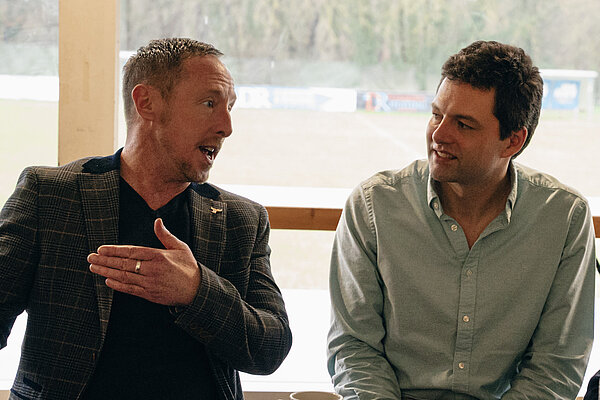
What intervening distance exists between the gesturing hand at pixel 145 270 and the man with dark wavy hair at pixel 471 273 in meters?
0.58

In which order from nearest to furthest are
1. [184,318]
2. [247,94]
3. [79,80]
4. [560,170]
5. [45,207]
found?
[184,318] → [45,207] → [79,80] → [247,94] → [560,170]

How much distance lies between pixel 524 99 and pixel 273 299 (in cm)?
86

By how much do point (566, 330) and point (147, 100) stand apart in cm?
122

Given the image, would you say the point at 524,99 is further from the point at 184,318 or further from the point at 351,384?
the point at 184,318

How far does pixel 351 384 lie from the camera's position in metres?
1.83

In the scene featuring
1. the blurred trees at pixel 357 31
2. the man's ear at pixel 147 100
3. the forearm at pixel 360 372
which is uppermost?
the blurred trees at pixel 357 31

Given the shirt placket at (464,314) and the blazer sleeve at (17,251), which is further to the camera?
the shirt placket at (464,314)

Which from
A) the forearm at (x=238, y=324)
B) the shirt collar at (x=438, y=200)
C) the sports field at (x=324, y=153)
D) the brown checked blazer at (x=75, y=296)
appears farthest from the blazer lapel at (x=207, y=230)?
the sports field at (x=324, y=153)

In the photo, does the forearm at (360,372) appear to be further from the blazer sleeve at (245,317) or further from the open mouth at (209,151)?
the open mouth at (209,151)

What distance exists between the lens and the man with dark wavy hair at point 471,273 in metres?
1.87

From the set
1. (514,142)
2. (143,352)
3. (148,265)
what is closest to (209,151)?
(148,265)

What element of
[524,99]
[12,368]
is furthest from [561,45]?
[12,368]

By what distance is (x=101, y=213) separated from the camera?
1.69 meters

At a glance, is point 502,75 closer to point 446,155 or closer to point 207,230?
point 446,155
